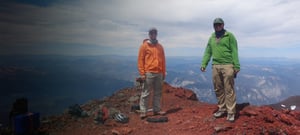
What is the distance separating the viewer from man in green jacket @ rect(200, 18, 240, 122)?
5.36 metres

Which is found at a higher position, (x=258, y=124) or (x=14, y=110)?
(x=14, y=110)

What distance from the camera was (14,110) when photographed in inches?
197

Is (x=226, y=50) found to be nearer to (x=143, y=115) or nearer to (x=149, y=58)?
(x=149, y=58)

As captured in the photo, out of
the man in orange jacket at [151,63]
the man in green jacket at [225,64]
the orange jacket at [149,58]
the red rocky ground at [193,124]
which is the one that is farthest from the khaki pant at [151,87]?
the man in green jacket at [225,64]

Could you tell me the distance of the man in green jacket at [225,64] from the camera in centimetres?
536

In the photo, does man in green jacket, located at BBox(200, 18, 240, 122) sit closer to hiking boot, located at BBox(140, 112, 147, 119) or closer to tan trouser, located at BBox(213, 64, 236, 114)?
tan trouser, located at BBox(213, 64, 236, 114)

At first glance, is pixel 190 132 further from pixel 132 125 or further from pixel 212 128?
pixel 132 125

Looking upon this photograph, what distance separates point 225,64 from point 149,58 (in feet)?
6.06

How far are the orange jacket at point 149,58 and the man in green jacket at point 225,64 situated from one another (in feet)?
4.38

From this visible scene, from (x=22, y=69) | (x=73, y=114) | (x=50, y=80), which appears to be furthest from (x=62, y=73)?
(x=73, y=114)

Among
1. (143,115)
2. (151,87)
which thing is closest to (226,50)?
(151,87)

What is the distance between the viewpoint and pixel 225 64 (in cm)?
543

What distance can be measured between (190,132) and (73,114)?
11.0 ft

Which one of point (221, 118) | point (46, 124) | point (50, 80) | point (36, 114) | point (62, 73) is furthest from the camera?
point (62, 73)
